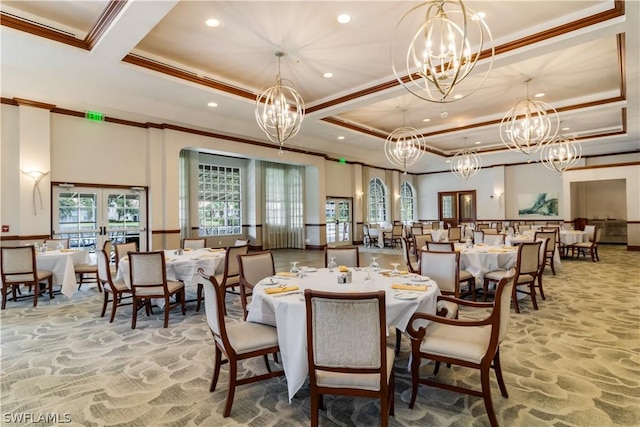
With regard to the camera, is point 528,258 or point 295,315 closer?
point 295,315

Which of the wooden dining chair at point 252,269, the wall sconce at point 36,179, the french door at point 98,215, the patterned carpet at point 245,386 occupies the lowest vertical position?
the patterned carpet at point 245,386

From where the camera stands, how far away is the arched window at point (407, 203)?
18.1m

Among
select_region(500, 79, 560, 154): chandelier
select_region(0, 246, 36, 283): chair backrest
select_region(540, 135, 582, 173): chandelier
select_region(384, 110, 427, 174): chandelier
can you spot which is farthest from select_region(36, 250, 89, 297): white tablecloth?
select_region(540, 135, 582, 173): chandelier

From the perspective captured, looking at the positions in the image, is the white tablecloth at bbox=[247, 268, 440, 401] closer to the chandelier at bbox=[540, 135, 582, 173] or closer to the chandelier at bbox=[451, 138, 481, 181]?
the chandelier at bbox=[540, 135, 582, 173]

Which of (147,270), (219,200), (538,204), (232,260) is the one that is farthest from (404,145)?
(538,204)

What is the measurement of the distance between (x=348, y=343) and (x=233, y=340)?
3.13 feet

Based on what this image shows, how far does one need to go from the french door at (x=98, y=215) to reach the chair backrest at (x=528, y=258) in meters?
8.08

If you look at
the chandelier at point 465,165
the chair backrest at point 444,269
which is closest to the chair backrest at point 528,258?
the chair backrest at point 444,269

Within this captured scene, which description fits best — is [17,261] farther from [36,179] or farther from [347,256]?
[347,256]

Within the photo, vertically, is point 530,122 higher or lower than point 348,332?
higher

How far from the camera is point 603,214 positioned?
45.5ft

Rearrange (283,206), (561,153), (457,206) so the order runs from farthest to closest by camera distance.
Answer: (457,206) < (283,206) < (561,153)

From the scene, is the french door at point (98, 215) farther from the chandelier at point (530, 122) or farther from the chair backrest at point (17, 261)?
the chandelier at point (530, 122)

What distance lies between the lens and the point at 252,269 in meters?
3.80
